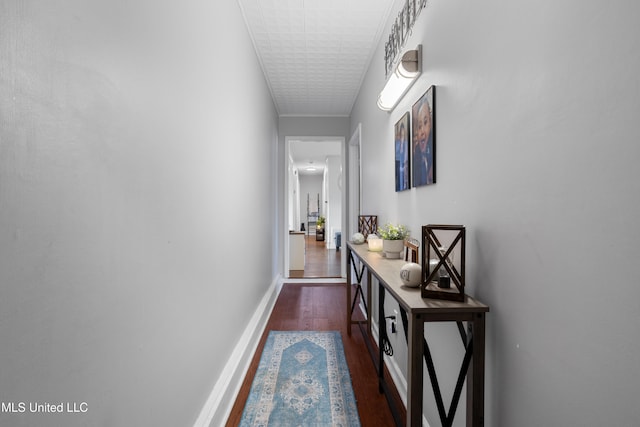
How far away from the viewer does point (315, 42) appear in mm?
2594

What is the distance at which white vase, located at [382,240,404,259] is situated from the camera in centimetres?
181

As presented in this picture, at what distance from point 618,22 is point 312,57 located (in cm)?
263

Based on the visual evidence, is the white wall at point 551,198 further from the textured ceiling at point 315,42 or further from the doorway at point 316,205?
the doorway at point 316,205

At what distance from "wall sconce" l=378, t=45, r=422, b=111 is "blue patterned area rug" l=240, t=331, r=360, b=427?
6.17ft

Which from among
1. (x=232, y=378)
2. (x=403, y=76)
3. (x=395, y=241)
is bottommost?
(x=232, y=378)

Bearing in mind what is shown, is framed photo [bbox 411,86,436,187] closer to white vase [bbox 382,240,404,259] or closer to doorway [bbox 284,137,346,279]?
white vase [bbox 382,240,404,259]

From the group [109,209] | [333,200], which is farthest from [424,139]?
[333,200]

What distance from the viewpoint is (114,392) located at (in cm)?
77

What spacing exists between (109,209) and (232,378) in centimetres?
143

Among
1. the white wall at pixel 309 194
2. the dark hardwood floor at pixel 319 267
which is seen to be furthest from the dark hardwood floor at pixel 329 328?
the white wall at pixel 309 194

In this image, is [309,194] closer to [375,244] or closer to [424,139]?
[375,244]

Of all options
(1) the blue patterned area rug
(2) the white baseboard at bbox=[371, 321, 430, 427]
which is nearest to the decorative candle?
(2) the white baseboard at bbox=[371, 321, 430, 427]

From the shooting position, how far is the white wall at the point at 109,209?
0.52 m

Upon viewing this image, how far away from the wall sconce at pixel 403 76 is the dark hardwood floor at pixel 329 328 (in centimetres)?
185
